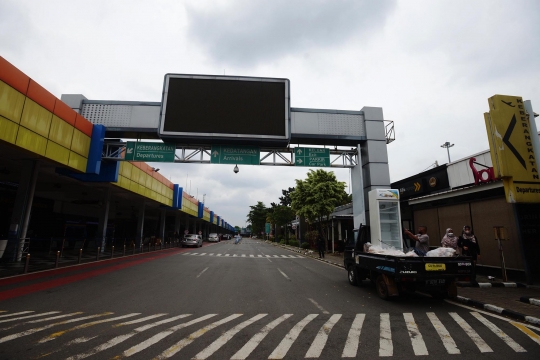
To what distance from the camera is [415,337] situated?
4715 mm

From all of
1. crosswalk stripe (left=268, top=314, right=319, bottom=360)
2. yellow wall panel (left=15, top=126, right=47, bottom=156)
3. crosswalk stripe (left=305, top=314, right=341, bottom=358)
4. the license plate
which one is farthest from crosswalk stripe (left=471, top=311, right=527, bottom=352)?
yellow wall panel (left=15, top=126, right=47, bottom=156)

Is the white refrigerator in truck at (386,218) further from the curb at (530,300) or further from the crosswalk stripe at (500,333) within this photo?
the crosswalk stripe at (500,333)

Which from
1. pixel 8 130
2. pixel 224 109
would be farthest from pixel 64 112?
pixel 224 109

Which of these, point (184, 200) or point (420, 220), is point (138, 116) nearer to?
point (420, 220)

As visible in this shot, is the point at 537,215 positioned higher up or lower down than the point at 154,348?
higher up

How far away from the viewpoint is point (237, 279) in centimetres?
1066

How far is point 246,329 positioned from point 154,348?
1626mm

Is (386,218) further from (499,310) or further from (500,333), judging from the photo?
(500,333)

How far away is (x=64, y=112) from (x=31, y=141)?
2598 millimetres

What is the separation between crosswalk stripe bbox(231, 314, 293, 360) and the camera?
3.93 m

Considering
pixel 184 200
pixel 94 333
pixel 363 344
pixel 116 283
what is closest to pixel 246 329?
pixel 363 344

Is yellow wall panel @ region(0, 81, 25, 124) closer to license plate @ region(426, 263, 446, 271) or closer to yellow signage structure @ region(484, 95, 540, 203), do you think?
license plate @ region(426, 263, 446, 271)

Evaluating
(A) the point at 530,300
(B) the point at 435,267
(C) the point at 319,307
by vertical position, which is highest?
(B) the point at 435,267

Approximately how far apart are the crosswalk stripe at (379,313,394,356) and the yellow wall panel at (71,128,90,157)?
50.5ft
